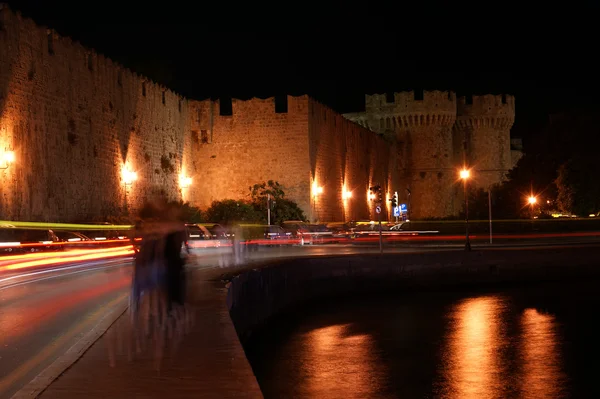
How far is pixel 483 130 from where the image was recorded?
63.6 m

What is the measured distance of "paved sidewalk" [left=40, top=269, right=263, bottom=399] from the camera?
19.8 ft

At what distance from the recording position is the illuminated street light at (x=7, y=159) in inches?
919

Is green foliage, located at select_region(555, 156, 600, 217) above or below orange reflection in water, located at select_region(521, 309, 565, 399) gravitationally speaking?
above

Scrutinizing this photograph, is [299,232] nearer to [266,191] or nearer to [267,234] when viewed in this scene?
[267,234]

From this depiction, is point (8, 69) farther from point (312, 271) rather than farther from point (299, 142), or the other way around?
point (299, 142)

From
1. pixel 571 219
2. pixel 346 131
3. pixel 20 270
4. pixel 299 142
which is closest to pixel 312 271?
pixel 20 270

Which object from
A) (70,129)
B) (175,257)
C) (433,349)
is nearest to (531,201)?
(70,129)

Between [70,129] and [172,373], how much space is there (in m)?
22.0

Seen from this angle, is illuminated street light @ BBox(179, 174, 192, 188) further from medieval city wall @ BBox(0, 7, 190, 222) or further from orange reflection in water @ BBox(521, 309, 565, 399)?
orange reflection in water @ BBox(521, 309, 565, 399)

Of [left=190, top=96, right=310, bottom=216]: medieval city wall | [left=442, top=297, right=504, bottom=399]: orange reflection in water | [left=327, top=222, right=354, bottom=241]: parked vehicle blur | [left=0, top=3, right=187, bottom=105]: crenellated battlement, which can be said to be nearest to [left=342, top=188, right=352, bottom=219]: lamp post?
[left=190, top=96, right=310, bottom=216]: medieval city wall

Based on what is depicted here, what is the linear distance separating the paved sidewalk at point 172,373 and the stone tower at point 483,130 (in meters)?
56.2

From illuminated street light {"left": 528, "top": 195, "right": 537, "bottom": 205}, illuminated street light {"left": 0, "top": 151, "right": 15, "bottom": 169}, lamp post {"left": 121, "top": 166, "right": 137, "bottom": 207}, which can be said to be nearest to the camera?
illuminated street light {"left": 0, "top": 151, "right": 15, "bottom": 169}

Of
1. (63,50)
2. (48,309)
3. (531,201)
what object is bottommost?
(48,309)

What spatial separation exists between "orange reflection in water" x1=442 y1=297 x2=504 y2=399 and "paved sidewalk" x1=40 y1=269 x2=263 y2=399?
4.69 metres
